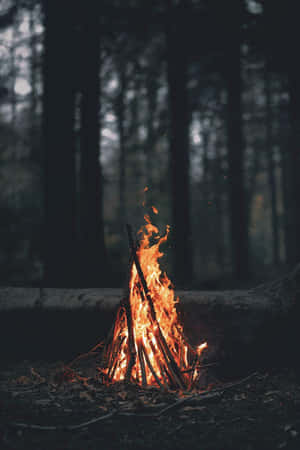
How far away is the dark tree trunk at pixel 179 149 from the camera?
35.8 feet

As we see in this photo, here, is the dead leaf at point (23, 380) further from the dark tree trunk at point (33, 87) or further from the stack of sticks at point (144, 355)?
Result: the dark tree trunk at point (33, 87)

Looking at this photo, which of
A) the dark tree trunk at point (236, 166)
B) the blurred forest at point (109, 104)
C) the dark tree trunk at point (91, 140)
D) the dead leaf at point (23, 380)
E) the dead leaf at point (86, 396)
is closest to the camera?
the dead leaf at point (86, 396)

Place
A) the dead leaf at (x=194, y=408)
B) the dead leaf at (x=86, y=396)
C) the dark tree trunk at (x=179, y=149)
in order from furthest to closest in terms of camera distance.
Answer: the dark tree trunk at (x=179, y=149) → the dead leaf at (x=86, y=396) → the dead leaf at (x=194, y=408)

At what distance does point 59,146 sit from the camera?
793cm

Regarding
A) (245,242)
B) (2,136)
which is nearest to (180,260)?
(245,242)

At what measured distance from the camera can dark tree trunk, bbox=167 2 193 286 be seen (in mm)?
10922

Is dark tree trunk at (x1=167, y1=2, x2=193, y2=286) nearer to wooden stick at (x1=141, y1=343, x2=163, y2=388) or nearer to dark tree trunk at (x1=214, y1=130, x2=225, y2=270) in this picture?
dark tree trunk at (x1=214, y1=130, x2=225, y2=270)

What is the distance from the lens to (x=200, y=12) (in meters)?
10.9

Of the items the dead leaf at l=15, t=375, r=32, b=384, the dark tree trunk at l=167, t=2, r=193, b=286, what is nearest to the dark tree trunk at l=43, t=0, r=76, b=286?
the dead leaf at l=15, t=375, r=32, b=384

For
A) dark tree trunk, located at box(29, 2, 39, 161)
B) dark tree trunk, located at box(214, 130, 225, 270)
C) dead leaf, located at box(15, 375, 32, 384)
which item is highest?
dark tree trunk, located at box(29, 2, 39, 161)

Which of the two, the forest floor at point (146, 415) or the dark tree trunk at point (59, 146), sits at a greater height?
the dark tree trunk at point (59, 146)

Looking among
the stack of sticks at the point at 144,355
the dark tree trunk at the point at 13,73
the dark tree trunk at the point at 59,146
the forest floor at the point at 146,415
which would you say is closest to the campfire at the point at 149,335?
the stack of sticks at the point at 144,355

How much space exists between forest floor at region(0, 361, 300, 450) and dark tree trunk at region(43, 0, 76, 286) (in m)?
3.39

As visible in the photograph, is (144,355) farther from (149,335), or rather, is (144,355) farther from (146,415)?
(146,415)
